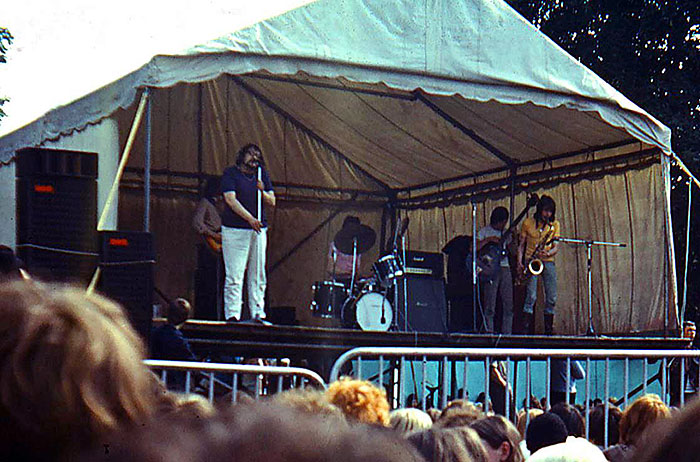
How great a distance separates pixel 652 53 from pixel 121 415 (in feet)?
69.6

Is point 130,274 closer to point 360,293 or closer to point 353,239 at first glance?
point 360,293

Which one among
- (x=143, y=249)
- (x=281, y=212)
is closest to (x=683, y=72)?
(x=281, y=212)

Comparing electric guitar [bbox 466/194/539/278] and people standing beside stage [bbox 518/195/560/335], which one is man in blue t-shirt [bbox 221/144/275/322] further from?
people standing beside stage [bbox 518/195/560/335]

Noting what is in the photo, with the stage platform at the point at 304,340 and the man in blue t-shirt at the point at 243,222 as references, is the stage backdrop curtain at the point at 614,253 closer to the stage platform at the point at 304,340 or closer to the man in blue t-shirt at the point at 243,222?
the stage platform at the point at 304,340

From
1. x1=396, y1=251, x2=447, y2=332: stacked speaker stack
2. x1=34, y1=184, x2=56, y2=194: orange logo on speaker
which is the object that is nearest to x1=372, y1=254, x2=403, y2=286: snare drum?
x1=396, y1=251, x2=447, y2=332: stacked speaker stack

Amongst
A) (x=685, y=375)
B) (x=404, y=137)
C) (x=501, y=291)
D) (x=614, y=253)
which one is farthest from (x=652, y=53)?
(x=685, y=375)

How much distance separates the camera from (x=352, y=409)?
379cm

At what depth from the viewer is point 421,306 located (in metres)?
12.6

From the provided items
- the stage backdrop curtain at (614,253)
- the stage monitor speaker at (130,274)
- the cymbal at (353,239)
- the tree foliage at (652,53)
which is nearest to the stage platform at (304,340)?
the stage monitor speaker at (130,274)

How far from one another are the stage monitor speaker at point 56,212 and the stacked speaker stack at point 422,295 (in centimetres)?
555

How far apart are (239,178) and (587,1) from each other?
13.1m

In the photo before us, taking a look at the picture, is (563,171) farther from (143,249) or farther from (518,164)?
(143,249)

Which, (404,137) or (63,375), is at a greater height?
(404,137)

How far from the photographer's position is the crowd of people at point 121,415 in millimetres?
668
